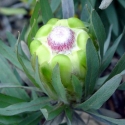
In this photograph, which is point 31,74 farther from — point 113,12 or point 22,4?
point 22,4

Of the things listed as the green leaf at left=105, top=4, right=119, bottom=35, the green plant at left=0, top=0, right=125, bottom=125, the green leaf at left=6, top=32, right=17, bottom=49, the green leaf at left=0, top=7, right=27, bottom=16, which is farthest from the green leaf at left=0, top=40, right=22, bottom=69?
the green leaf at left=0, top=7, right=27, bottom=16

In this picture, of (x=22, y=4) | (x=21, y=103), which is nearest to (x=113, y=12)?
(x=21, y=103)

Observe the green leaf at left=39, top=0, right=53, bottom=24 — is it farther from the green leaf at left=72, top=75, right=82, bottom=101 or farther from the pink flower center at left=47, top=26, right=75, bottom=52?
the green leaf at left=72, top=75, right=82, bottom=101

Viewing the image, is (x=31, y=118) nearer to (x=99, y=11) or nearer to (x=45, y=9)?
(x=45, y=9)

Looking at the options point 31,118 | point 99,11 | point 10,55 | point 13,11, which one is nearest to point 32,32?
point 10,55

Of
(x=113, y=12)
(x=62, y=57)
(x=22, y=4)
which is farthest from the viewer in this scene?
(x=22, y=4)
